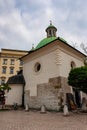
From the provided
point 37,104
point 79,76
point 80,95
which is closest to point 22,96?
point 37,104

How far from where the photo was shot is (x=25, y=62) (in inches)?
875

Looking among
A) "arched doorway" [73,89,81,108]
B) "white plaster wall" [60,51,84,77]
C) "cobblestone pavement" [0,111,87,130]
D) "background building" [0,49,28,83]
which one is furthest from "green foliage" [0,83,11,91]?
"background building" [0,49,28,83]

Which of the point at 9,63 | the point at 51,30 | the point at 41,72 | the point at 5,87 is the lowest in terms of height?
the point at 5,87

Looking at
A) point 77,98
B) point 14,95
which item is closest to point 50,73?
point 77,98

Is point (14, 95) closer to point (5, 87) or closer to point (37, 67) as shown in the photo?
point (5, 87)

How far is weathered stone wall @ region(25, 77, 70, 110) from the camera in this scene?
16.1 m

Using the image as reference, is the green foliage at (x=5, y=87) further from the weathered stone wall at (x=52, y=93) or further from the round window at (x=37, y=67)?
the round window at (x=37, y=67)

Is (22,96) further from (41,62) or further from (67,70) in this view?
(67,70)

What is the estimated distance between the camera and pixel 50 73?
1764 cm

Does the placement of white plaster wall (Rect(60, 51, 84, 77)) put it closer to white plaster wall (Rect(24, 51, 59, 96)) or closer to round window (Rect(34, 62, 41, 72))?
white plaster wall (Rect(24, 51, 59, 96))

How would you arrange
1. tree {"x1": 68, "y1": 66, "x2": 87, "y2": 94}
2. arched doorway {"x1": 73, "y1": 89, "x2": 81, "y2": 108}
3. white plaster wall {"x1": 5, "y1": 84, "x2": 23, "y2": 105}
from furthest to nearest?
white plaster wall {"x1": 5, "y1": 84, "x2": 23, "y2": 105} → arched doorway {"x1": 73, "y1": 89, "x2": 81, "y2": 108} → tree {"x1": 68, "y1": 66, "x2": 87, "y2": 94}

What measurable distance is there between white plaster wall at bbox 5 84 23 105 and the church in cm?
106

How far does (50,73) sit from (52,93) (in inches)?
90.4

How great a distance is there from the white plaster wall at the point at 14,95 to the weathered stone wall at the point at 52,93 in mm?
3194
